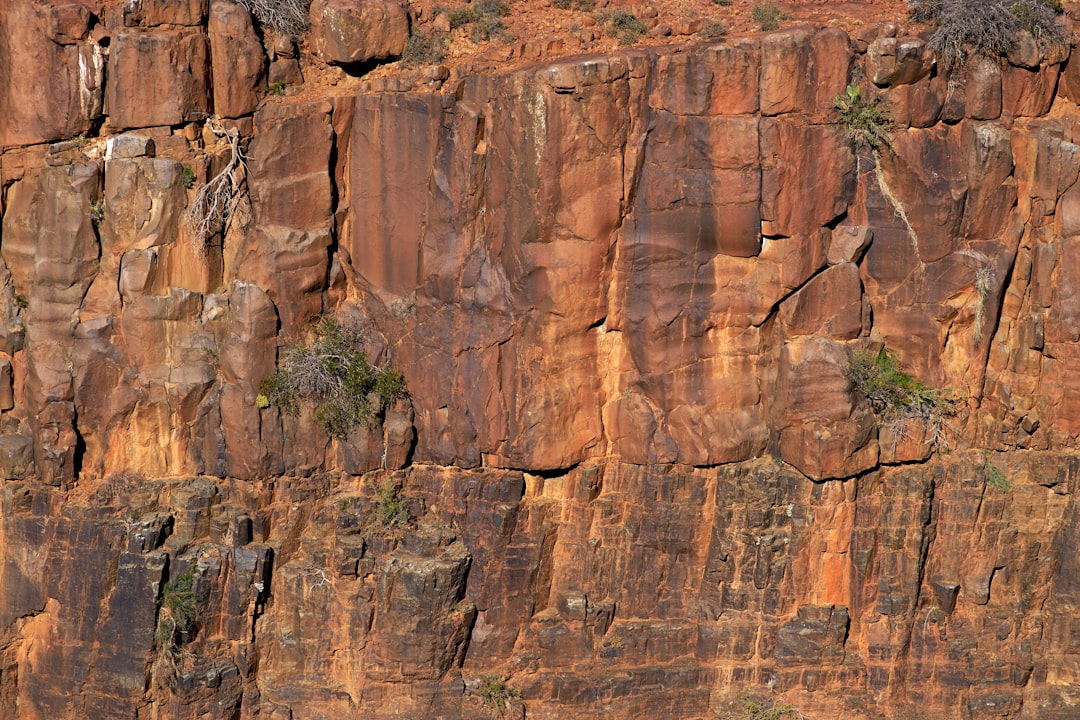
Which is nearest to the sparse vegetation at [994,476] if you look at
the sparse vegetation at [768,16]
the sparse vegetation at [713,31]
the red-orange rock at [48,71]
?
the sparse vegetation at [768,16]

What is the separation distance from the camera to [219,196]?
2562cm

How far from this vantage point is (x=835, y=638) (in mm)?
25859

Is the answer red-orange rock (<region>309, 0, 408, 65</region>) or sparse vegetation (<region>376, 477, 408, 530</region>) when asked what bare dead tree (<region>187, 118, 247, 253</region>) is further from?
sparse vegetation (<region>376, 477, 408, 530</region>)

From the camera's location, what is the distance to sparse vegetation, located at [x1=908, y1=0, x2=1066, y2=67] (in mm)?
24703

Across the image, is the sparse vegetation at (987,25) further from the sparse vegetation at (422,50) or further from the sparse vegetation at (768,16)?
the sparse vegetation at (422,50)

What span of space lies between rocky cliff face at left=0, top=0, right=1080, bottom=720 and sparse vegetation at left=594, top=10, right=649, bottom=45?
1201 mm

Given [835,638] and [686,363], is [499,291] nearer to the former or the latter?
[686,363]

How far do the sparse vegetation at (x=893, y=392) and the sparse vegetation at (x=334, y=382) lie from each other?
268 inches

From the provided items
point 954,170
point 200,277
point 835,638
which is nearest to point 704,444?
point 835,638

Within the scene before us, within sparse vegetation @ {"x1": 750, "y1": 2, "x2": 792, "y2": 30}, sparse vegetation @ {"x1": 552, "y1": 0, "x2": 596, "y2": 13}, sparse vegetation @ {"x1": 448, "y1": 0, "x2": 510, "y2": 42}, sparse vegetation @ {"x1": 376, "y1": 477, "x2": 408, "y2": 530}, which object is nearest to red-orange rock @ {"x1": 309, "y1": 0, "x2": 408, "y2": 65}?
sparse vegetation @ {"x1": 448, "y1": 0, "x2": 510, "y2": 42}

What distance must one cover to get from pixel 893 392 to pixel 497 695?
736cm

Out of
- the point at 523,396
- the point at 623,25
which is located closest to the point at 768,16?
the point at 623,25

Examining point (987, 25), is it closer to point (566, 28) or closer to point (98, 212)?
point (566, 28)

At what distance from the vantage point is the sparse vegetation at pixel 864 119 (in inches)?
965
